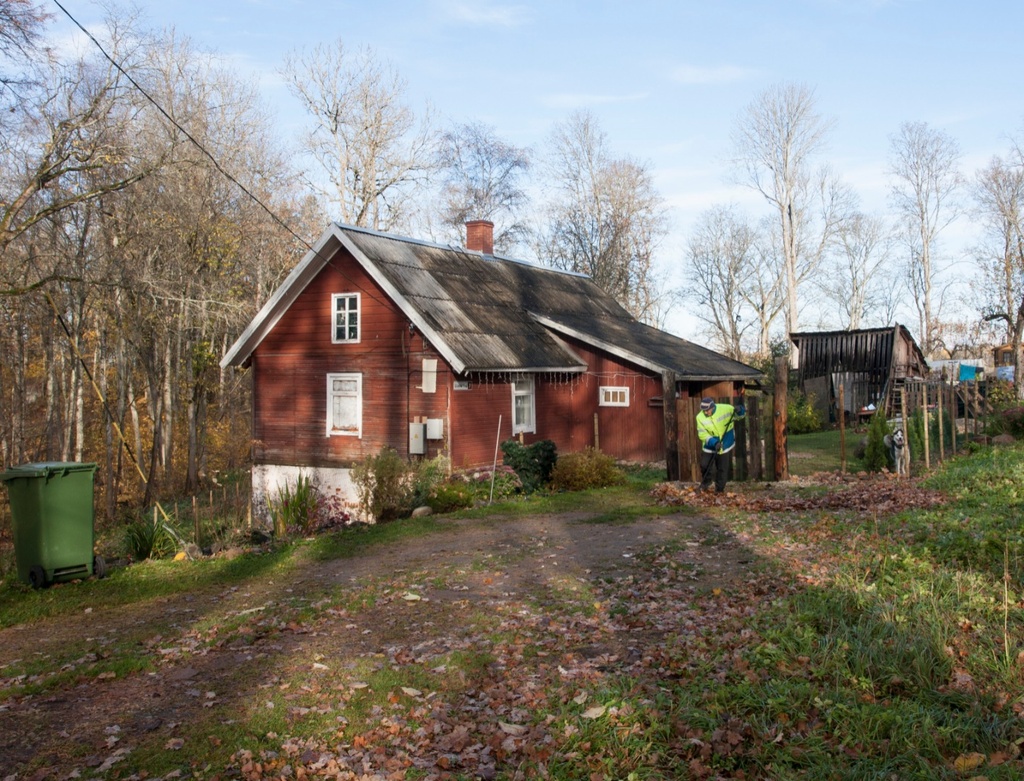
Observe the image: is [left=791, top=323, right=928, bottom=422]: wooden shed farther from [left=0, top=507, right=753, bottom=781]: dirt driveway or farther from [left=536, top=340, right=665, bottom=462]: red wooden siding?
[left=0, top=507, right=753, bottom=781]: dirt driveway

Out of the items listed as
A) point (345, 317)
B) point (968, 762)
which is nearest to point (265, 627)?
point (968, 762)

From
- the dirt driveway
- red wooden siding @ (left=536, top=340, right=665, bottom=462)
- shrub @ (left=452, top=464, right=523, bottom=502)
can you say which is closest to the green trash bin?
the dirt driveway

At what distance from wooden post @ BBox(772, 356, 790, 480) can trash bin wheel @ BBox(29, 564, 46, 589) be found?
40.1 ft

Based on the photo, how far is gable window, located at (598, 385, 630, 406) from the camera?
2406cm

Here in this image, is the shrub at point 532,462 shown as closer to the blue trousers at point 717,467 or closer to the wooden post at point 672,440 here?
the wooden post at point 672,440

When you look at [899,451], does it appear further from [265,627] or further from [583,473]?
[265,627]

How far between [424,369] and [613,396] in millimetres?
6069

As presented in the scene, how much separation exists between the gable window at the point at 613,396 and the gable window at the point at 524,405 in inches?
82.7

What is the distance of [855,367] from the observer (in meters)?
36.2

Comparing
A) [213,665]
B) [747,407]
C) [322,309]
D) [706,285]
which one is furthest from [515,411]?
[706,285]

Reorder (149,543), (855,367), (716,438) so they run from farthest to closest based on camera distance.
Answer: (855,367)
(716,438)
(149,543)

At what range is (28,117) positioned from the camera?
16297 mm

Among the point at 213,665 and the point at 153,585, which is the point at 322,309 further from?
the point at 213,665

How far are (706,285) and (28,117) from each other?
50.0 m
